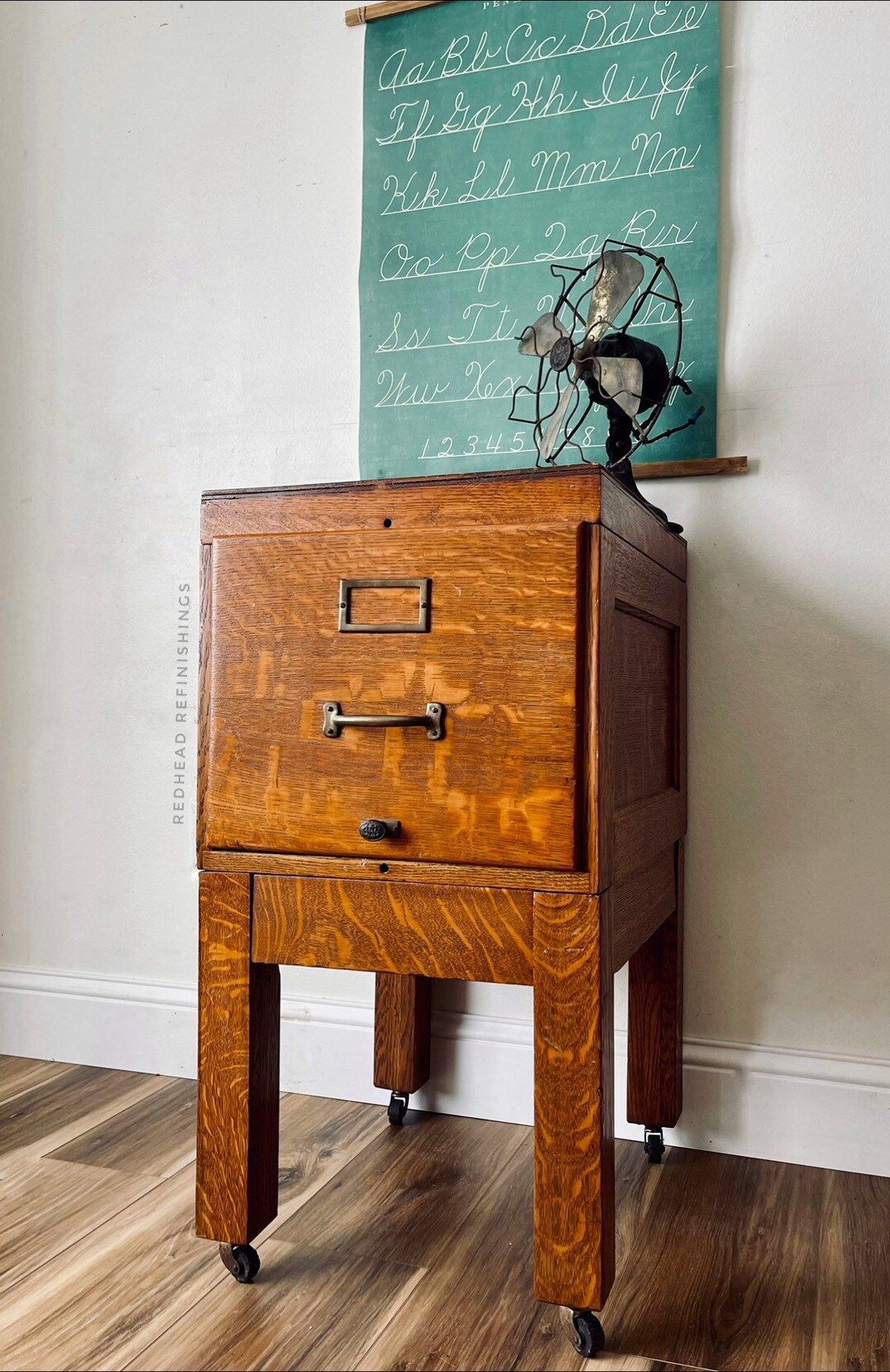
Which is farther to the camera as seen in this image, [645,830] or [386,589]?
[645,830]

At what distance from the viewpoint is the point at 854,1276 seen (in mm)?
1082

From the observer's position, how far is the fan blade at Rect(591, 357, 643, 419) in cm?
121

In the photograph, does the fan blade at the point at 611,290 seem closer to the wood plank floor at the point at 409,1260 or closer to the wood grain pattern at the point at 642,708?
the wood grain pattern at the point at 642,708

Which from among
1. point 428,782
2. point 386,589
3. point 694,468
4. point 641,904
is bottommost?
point 641,904

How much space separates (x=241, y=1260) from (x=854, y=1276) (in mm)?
637

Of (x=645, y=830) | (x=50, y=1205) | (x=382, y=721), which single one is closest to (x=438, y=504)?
(x=382, y=721)

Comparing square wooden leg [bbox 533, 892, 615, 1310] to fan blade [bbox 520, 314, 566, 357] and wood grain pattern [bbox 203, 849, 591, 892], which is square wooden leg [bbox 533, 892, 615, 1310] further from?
fan blade [bbox 520, 314, 566, 357]

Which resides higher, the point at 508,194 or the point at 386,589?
the point at 508,194

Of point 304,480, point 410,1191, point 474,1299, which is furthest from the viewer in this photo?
point 304,480

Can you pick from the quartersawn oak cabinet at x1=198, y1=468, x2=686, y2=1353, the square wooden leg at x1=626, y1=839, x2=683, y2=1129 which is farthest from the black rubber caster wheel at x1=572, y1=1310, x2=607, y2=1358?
the square wooden leg at x1=626, y1=839, x2=683, y2=1129

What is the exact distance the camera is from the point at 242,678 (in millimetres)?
1048

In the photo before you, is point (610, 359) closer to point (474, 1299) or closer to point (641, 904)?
point (641, 904)

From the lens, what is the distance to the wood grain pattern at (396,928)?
37.6 inches

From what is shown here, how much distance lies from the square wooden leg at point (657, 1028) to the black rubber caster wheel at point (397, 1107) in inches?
12.6
